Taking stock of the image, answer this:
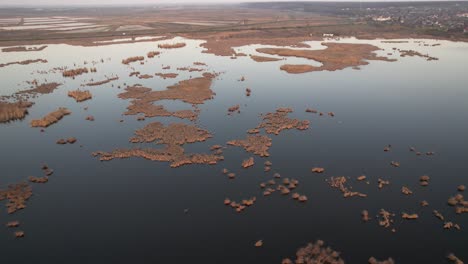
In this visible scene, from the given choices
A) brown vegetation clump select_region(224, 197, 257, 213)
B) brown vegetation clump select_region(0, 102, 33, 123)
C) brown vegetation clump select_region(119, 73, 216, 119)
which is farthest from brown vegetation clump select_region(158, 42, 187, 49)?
brown vegetation clump select_region(224, 197, 257, 213)

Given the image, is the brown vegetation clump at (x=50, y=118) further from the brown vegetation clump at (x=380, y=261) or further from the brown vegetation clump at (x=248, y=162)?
the brown vegetation clump at (x=380, y=261)

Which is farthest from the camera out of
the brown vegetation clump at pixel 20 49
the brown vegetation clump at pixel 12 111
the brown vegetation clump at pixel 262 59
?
the brown vegetation clump at pixel 20 49

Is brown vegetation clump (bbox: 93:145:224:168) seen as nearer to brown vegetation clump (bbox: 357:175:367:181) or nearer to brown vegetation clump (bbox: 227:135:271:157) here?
brown vegetation clump (bbox: 227:135:271:157)

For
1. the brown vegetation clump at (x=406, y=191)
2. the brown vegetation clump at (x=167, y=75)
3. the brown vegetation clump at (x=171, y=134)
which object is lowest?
the brown vegetation clump at (x=406, y=191)

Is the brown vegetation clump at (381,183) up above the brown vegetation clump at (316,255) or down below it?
above

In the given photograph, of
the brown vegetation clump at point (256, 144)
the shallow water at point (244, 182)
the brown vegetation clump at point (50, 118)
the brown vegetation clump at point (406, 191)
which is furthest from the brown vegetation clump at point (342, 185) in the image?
the brown vegetation clump at point (50, 118)

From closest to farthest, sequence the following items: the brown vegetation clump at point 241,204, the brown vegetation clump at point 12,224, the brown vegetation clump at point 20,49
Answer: the brown vegetation clump at point 12,224 < the brown vegetation clump at point 241,204 < the brown vegetation clump at point 20,49

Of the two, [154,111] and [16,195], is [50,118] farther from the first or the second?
[16,195]
